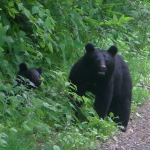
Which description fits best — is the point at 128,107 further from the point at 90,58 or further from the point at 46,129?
the point at 46,129

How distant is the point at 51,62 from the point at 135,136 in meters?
2.36

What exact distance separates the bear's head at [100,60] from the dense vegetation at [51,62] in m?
0.48

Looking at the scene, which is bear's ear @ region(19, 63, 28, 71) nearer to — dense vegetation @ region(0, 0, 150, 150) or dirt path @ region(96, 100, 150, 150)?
dense vegetation @ region(0, 0, 150, 150)

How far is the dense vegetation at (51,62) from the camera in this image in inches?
210

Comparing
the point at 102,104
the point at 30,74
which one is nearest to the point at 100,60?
the point at 102,104

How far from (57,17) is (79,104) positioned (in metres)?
1.60

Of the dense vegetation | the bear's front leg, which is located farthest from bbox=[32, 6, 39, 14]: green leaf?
the bear's front leg

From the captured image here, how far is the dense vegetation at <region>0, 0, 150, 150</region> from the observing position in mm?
5324

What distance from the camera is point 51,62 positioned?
26.1 ft

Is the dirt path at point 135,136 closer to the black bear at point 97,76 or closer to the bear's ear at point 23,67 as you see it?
the black bear at point 97,76

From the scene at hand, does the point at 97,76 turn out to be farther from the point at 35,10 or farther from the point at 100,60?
the point at 35,10

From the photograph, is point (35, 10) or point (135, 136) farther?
point (135, 136)

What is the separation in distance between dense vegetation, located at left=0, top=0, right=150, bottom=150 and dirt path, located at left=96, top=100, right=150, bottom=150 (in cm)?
16

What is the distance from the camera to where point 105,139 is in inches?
236
